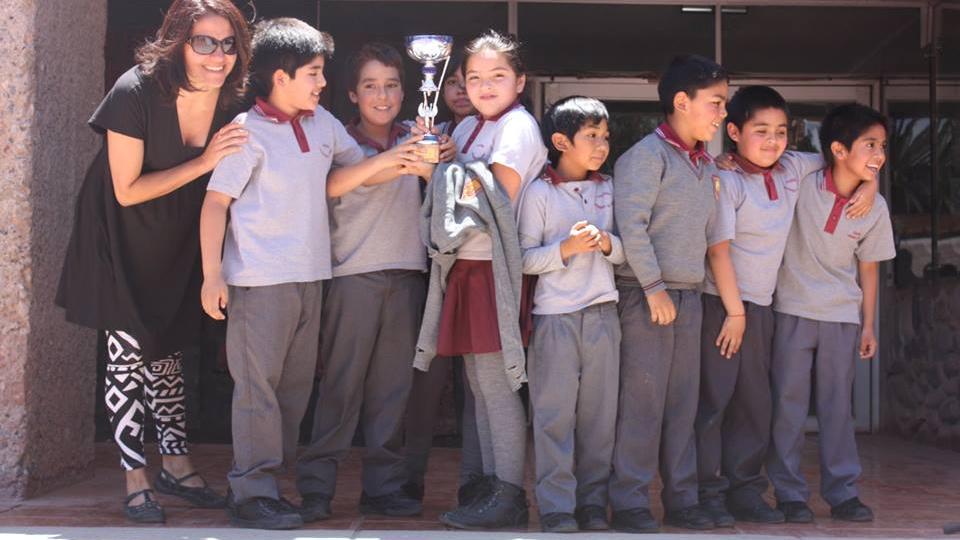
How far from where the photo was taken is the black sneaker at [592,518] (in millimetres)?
4102

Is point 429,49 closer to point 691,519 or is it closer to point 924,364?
point 691,519

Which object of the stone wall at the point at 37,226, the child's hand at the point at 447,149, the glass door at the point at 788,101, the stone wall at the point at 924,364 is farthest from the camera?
the glass door at the point at 788,101

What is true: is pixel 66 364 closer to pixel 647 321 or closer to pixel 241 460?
pixel 241 460

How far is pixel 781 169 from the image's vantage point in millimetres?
4598

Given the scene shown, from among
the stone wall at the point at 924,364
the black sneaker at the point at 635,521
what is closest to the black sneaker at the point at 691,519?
the black sneaker at the point at 635,521

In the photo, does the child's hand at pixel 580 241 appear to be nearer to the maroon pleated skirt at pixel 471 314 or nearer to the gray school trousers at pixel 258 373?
the maroon pleated skirt at pixel 471 314

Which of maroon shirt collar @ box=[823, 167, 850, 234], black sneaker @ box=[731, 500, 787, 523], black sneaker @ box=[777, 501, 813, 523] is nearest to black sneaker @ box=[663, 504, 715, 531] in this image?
black sneaker @ box=[731, 500, 787, 523]

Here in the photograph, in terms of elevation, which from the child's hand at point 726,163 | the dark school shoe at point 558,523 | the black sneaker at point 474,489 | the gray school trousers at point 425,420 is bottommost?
the dark school shoe at point 558,523

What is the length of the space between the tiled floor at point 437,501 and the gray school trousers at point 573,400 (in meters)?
0.22

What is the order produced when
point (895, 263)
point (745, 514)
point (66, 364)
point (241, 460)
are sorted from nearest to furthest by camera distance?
point (241, 460)
point (745, 514)
point (66, 364)
point (895, 263)

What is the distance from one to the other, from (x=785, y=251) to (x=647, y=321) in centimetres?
72

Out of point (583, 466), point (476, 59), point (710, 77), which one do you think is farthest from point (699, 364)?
point (476, 59)

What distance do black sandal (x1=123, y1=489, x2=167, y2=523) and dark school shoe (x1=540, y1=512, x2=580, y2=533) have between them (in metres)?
1.35

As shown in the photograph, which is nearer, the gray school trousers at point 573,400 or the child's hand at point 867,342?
the gray school trousers at point 573,400
